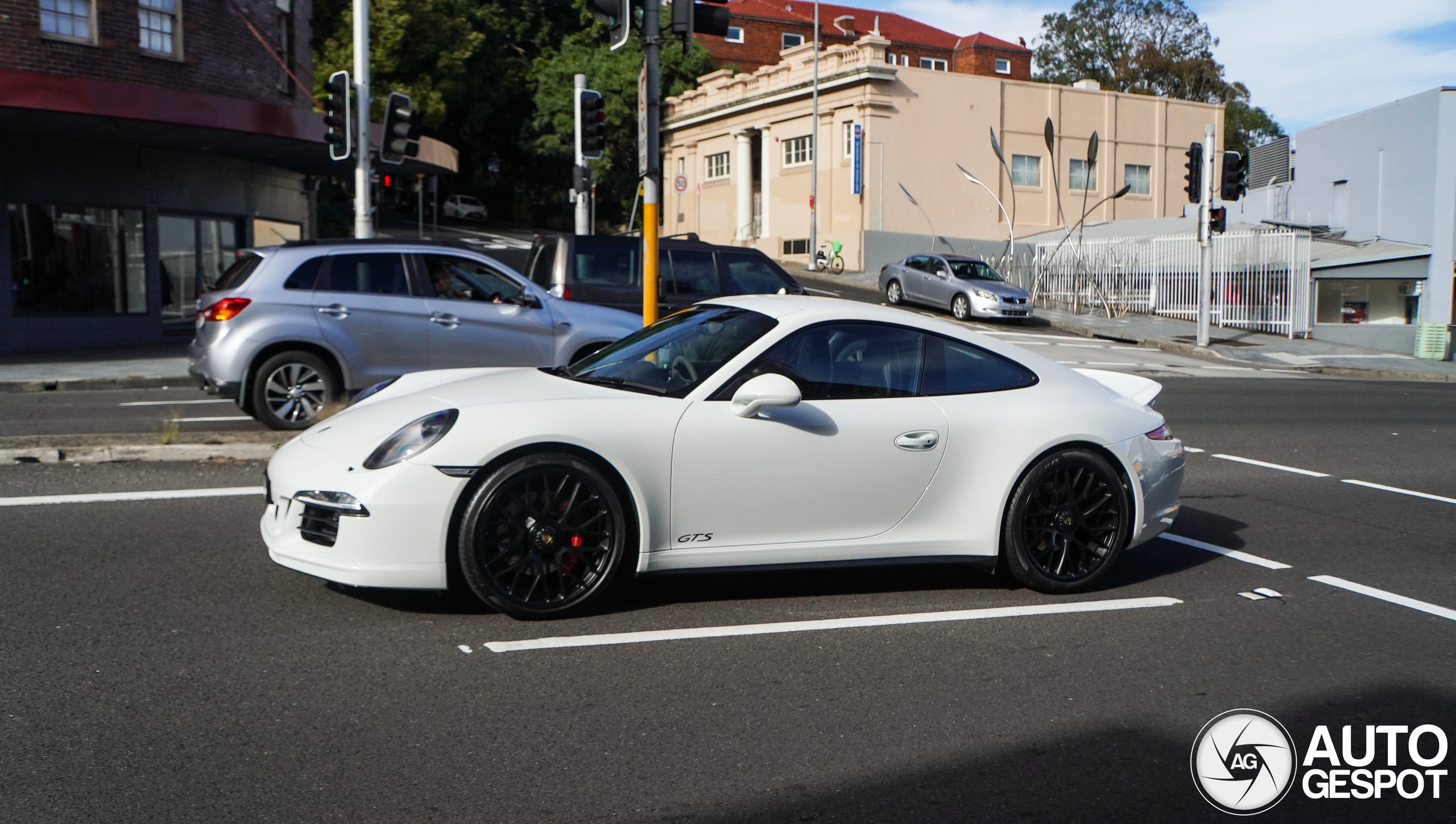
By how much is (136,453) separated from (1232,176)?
22991 millimetres

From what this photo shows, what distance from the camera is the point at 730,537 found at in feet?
18.0

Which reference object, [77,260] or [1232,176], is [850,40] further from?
[77,260]

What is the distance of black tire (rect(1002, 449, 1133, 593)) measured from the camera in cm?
588

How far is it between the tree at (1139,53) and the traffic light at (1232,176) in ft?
151

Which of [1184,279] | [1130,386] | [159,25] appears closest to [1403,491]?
[1130,386]

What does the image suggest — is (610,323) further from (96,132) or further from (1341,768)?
(96,132)

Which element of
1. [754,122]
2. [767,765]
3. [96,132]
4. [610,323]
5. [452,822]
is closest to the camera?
[452,822]

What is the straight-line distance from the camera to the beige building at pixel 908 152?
44.9 m

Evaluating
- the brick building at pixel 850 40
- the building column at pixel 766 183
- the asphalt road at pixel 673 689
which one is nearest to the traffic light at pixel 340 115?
the asphalt road at pixel 673 689

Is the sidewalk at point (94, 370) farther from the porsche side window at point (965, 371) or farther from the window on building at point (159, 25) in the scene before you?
the porsche side window at point (965, 371)

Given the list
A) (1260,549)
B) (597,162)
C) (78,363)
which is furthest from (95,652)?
(597,162)

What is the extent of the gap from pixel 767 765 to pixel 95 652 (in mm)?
2691

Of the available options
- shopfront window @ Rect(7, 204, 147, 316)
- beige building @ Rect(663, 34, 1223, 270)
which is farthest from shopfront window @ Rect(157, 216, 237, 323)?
beige building @ Rect(663, 34, 1223, 270)

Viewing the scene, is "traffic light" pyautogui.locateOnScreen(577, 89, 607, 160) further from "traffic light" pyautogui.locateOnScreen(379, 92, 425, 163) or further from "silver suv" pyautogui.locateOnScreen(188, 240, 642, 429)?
"silver suv" pyautogui.locateOnScreen(188, 240, 642, 429)
